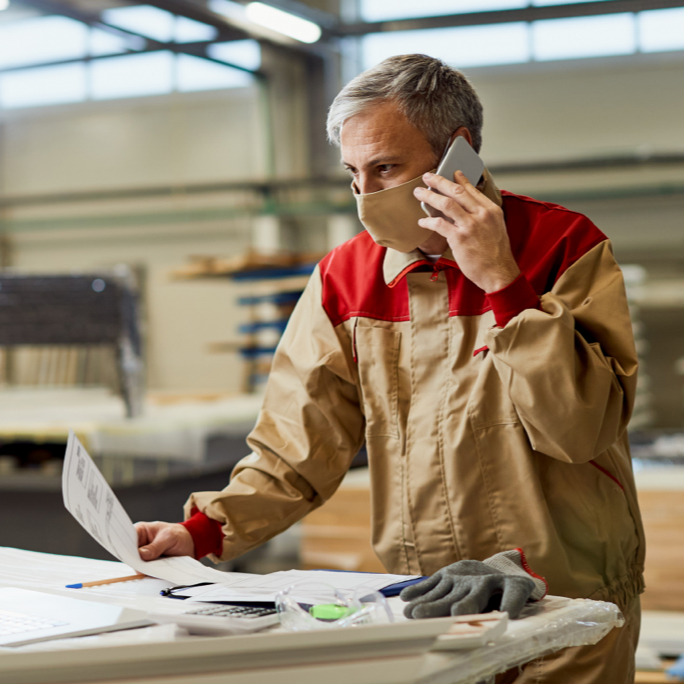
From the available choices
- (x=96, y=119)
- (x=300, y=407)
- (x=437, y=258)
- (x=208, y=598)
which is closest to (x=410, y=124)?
(x=437, y=258)

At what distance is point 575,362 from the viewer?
1.47 m

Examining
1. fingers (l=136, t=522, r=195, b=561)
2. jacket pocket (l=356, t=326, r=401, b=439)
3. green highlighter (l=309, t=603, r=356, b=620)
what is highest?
jacket pocket (l=356, t=326, r=401, b=439)

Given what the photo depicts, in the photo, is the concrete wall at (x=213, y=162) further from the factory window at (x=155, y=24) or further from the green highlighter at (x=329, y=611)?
the green highlighter at (x=329, y=611)

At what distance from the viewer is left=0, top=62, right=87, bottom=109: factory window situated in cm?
1270

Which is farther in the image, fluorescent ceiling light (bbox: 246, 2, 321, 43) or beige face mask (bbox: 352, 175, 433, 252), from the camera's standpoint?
fluorescent ceiling light (bbox: 246, 2, 321, 43)

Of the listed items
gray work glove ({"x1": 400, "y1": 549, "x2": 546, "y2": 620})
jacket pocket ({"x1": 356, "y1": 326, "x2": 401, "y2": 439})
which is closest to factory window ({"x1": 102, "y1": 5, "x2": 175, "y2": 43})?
jacket pocket ({"x1": 356, "y1": 326, "x2": 401, "y2": 439})

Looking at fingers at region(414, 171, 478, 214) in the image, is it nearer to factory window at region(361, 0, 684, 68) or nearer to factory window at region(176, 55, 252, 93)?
factory window at region(361, 0, 684, 68)

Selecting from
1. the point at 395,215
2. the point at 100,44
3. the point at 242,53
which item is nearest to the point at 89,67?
the point at 100,44

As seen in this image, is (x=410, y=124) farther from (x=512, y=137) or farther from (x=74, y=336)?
(x=512, y=137)

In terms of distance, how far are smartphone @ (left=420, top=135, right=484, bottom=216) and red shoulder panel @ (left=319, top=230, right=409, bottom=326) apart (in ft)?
0.79

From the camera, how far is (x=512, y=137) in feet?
34.2

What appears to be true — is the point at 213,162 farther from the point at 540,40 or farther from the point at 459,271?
the point at 459,271

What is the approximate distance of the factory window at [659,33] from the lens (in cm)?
944

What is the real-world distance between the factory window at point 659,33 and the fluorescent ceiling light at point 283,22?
4717 millimetres
